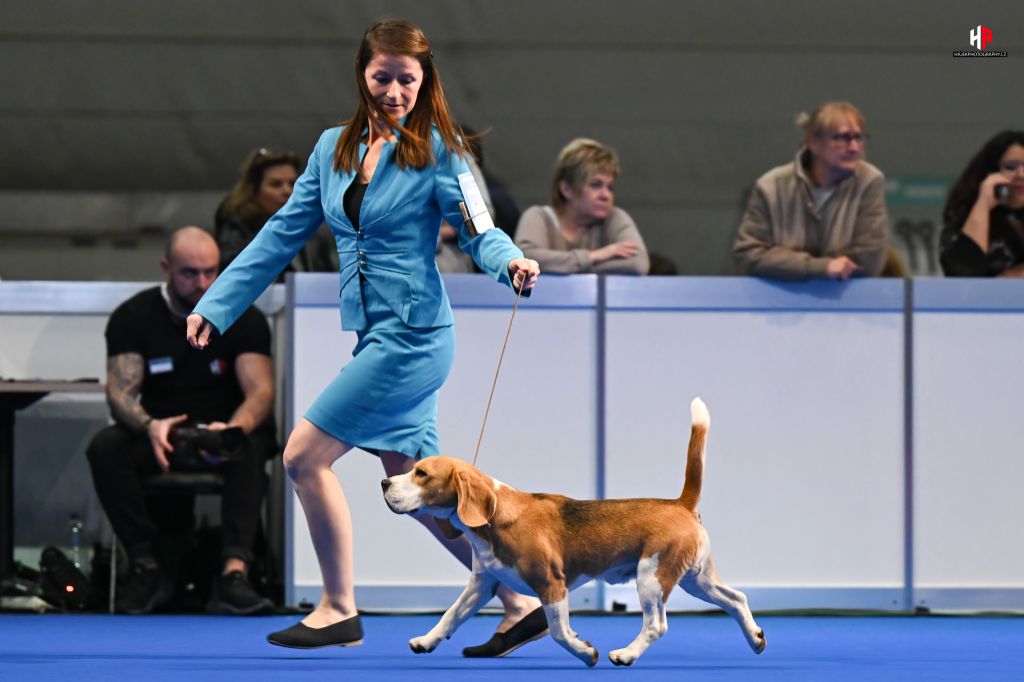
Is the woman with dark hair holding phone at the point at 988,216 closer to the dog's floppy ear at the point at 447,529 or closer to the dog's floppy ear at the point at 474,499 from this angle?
the dog's floppy ear at the point at 447,529

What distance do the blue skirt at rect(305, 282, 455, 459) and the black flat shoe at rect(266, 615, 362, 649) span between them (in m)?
0.55

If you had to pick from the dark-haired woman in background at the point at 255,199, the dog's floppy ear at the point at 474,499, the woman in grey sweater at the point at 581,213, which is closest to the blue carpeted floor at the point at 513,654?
the dog's floppy ear at the point at 474,499

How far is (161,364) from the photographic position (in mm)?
6746

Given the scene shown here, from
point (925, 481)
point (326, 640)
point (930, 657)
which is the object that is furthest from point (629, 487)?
point (326, 640)

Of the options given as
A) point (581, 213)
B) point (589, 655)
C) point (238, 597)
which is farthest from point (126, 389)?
point (589, 655)

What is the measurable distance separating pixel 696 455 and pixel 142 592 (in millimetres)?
2739

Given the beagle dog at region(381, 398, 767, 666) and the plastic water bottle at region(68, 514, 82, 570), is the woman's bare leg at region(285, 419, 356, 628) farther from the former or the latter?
the plastic water bottle at region(68, 514, 82, 570)

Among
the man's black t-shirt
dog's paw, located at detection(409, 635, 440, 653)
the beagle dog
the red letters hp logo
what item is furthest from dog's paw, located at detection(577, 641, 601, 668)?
the red letters hp logo

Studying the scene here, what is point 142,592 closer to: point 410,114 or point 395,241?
point 395,241

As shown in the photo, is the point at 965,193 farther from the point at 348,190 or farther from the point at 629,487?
the point at 348,190

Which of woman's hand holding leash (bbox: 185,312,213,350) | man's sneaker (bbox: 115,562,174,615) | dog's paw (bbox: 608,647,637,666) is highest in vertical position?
woman's hand holding leash (bbox: 185,312,213,350)

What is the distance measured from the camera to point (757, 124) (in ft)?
33.2

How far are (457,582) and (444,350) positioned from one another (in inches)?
83.3

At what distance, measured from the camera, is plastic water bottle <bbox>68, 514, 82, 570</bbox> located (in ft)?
24.0
